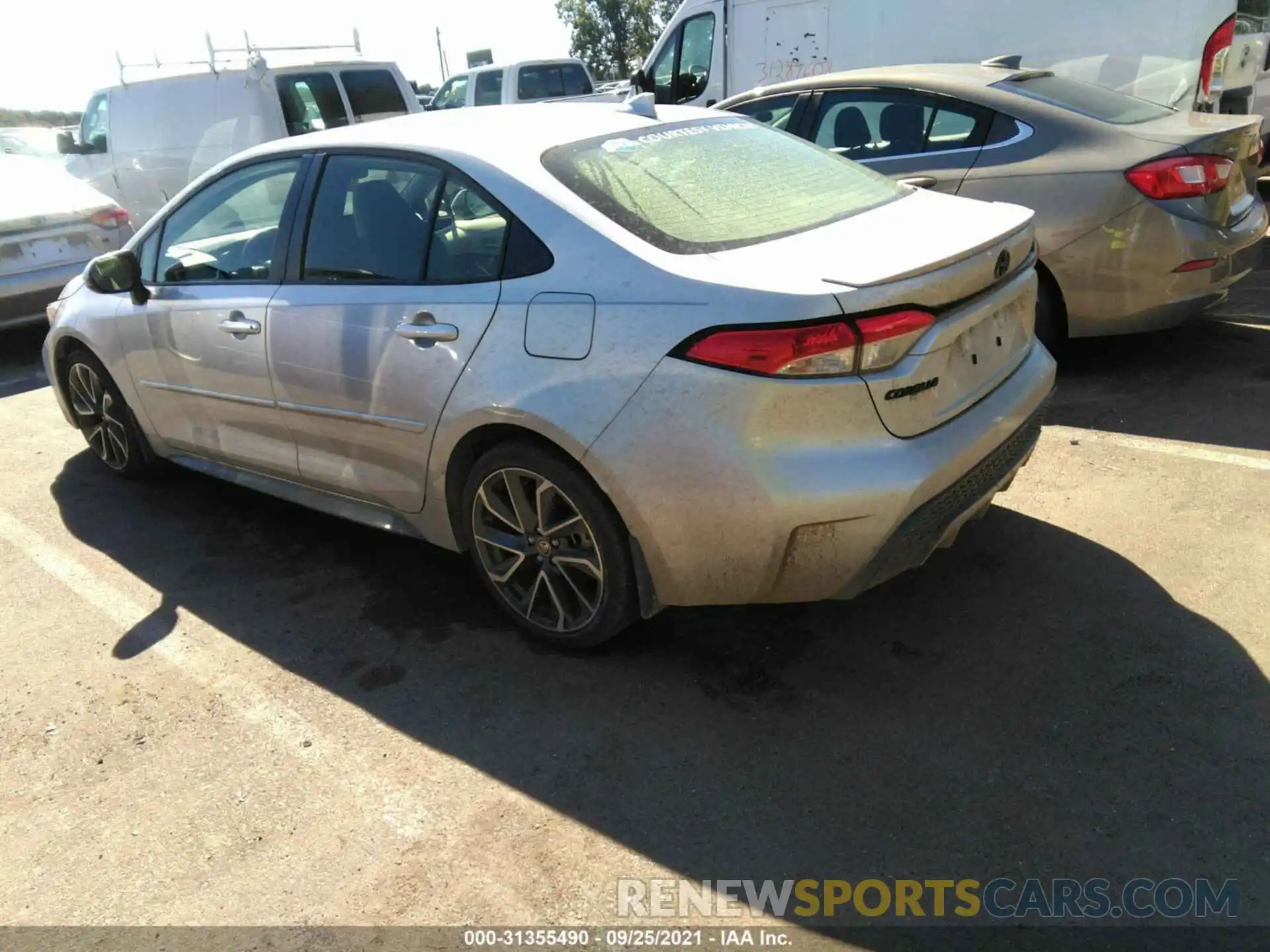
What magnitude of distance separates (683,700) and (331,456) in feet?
5.44

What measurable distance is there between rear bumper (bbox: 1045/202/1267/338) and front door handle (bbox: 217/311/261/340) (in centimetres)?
380

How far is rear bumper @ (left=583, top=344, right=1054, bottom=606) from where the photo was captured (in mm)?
2676

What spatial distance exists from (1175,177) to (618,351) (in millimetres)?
3473

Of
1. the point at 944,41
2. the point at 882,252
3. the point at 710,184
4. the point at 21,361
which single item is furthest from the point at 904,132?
the point at 21,361

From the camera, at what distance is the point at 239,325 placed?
12.9ft

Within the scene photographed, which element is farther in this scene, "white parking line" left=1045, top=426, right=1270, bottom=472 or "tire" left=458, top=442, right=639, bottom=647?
"white parking line" left=1045, top=426, right=1270, bottom=472

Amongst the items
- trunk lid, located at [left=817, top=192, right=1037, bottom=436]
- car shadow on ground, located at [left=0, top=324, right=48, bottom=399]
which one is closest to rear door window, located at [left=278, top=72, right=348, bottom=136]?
car shadow on ground, located at [left=0, top=324, right=48, bottom=399]

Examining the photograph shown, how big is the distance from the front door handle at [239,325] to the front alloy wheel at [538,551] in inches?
49.4

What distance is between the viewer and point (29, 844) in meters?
2.73

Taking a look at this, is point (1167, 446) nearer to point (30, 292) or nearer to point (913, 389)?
point (913, 389)

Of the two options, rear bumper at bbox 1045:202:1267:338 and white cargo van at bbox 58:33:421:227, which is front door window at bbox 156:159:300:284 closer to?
rear bumper at bbox 1045:202:1267:338

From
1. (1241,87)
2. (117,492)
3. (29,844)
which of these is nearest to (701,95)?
(1241,87)

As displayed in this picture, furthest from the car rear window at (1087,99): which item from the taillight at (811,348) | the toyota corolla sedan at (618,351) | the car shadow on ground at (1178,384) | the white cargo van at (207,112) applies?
the white cargo van at (207,112)

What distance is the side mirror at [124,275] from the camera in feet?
14.6
